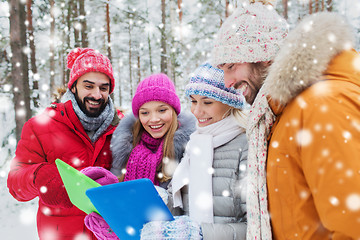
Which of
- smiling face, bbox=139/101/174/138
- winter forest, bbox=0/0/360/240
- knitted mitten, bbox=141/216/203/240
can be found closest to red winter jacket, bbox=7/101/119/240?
smiling face, bbox=139/101/174/138

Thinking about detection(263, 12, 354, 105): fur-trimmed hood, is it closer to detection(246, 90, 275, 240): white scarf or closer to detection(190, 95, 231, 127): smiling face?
detection(246, 90, 275, 240): white scarf

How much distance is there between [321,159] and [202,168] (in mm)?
1068

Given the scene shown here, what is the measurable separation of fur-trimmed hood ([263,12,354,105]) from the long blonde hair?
4.85 ft

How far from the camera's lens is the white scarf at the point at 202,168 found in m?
1.96

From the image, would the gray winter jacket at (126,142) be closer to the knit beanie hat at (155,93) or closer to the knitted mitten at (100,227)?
the knit beanie hat at (155,93)

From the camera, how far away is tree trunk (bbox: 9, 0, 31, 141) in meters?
6.58

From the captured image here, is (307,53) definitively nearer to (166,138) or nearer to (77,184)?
(77,184)

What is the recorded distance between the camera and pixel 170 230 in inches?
61.9

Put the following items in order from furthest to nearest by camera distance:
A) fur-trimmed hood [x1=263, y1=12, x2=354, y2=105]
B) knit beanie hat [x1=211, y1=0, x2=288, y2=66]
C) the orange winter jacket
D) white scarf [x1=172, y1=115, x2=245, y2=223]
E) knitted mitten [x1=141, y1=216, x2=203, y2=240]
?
1. white scarf [x1=172, y1=115, x2=245, y2=223]
2. knit beanie hat [x1=211, y1=0, x2=288, y2=66]
3. knitted mitten [x1=141, y1=216, x2=203, y2=240]
4. fur-trimmed hood [x1=263, y1=12, x2=354, y2=105]
5. the orange winter jacket

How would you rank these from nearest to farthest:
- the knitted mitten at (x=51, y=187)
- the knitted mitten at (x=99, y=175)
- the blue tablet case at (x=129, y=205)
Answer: the blue tablet case at (x=129, y=205) → the knitted mitten at (x=99, y=175) → the knitted mitten at (x=51, y=187)

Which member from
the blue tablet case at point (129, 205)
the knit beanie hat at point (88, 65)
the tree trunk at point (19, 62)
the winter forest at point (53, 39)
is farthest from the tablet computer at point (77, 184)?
the tree trunk at point (19, 62)

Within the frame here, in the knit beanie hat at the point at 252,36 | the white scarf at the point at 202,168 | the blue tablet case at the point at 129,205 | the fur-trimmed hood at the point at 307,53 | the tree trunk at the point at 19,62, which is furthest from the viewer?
the tree trunk at the point at 19,62

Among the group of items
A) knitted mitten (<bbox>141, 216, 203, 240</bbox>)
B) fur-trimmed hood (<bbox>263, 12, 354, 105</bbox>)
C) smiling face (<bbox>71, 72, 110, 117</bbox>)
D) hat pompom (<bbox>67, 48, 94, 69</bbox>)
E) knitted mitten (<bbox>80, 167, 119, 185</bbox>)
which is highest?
hat pompom (<bbox>67, 48, 94, 69</bbox>)

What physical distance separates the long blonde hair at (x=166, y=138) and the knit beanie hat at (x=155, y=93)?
13cm
